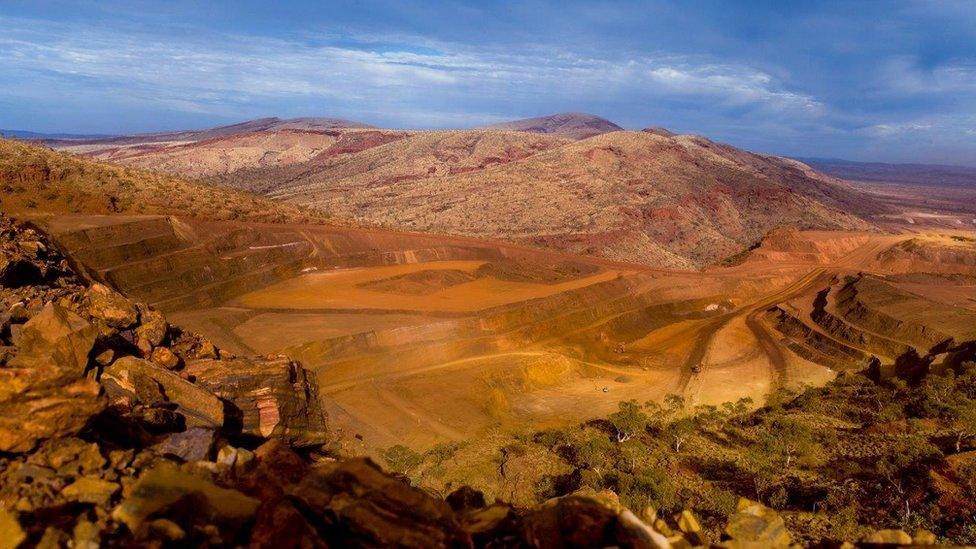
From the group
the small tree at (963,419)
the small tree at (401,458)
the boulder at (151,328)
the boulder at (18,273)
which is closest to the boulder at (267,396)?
the boulder at (151,328)

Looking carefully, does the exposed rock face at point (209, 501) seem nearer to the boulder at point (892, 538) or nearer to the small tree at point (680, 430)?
the boulder at point (892, 538)

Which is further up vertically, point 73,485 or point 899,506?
point 73,485

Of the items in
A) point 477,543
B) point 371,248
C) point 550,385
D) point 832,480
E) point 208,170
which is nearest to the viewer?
point 477,543

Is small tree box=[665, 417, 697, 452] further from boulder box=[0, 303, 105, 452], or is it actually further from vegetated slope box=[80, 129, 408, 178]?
vegetated slope box=[80, 129, 408, 178]

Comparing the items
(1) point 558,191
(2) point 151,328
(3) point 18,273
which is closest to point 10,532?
(2) point 151,328

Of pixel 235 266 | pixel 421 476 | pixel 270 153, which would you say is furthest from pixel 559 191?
pixel 270 153

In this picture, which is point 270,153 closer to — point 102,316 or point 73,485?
point 102,316
